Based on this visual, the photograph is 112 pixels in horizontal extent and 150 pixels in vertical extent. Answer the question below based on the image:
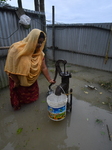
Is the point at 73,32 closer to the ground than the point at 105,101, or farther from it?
farther from it

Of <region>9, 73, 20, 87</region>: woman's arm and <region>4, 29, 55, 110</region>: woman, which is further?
<region>9, 73, 20, 87</region>: woman's arm

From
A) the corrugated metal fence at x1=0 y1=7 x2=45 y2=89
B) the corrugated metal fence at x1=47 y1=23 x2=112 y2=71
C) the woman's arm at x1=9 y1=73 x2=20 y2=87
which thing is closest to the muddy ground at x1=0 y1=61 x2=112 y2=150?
the woman's arm at x1=9 y1=73 x2=20 y2=87

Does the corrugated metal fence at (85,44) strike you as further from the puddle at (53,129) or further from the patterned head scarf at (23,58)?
the patterned head scarf at (23,58)

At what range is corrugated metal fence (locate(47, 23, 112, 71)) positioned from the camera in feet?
15.6

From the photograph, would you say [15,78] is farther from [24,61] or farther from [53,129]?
[53,129]

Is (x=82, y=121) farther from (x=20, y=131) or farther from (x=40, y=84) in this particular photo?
(x=40, y=84)

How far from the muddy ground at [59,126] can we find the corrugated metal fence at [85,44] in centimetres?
273

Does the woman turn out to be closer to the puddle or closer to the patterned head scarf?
the patterned head scarf

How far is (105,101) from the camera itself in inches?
109

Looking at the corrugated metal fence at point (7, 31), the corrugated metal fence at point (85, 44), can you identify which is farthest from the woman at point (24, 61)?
the corrugated metal fence at point (85, 44)

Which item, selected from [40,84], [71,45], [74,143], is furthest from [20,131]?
[71,45]

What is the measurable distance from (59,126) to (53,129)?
144 millimetres

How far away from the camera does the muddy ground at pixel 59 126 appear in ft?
5.42

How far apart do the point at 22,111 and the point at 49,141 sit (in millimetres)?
1032
